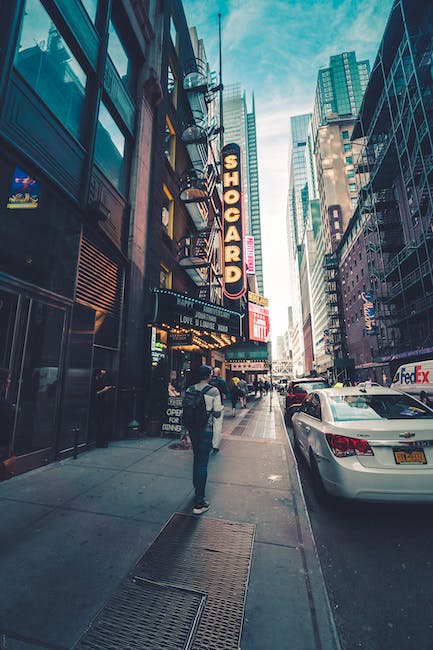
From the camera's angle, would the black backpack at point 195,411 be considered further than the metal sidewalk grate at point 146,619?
Yes

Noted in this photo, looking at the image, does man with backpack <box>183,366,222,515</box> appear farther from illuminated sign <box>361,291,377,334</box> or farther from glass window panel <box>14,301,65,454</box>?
illuminated sign <box>361,291,377,334</box>

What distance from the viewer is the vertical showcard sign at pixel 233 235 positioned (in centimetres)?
2022

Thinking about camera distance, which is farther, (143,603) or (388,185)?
(388,185)

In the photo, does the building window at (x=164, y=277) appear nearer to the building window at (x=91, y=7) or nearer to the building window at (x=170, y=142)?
the building window at (x=170, y=142)

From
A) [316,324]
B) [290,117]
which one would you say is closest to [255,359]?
[316,324]

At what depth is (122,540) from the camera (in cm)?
321

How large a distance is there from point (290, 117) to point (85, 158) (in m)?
242

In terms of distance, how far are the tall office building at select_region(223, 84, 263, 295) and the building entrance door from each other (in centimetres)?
14472

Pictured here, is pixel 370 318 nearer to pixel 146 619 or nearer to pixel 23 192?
pixel 23 192

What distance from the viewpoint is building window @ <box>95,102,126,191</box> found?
875 cm

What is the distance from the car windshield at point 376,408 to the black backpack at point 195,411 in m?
1.94

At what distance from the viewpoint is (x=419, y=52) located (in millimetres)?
27359

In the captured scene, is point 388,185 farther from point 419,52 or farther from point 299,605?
point 299,605

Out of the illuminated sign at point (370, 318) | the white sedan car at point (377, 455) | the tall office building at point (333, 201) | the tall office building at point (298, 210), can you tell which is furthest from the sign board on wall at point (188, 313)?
the tall office building at point (298, 210)
